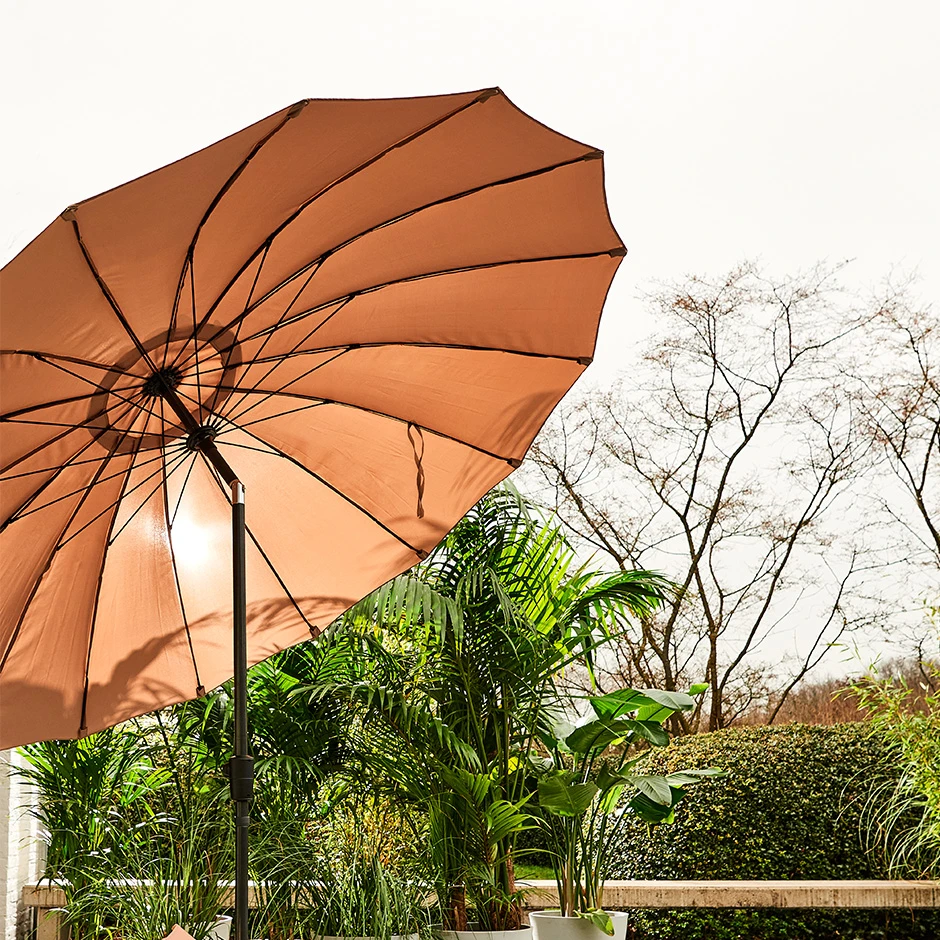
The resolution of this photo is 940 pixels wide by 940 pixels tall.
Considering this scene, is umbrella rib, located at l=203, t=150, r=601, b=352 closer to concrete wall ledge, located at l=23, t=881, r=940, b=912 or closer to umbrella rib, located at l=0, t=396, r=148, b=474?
umbrella rib, located at l=0, t=396, r=148, b=474

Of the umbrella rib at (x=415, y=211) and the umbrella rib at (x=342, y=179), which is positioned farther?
the umbrella rib at (x=415, y=211)

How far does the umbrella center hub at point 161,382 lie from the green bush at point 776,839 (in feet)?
14.9

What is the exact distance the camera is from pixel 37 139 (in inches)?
225

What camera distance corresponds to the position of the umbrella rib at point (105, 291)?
1250 mm

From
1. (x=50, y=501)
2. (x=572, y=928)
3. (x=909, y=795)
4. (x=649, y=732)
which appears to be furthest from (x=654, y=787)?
(x=50, y=501)

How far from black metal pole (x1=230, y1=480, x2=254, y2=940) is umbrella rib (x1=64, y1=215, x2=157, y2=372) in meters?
0.26

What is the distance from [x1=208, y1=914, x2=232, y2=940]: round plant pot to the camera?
10.7ft

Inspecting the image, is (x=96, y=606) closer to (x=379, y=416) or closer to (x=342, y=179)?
(x=379, y=416)

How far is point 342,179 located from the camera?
1.51m

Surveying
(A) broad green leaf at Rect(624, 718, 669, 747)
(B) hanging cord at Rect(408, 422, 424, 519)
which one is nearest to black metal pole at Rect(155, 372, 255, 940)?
(B) hanging cord at Rect(408, 422, 424, 519)

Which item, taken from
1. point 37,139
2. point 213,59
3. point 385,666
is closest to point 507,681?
point 385,666

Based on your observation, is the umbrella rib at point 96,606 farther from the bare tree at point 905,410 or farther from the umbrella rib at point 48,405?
the bare tree at point 905,410

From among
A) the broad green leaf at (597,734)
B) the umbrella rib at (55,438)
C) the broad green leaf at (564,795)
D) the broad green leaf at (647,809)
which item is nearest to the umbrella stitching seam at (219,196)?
the umbrella rib at (55,438)

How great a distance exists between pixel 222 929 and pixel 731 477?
5.53 metres
